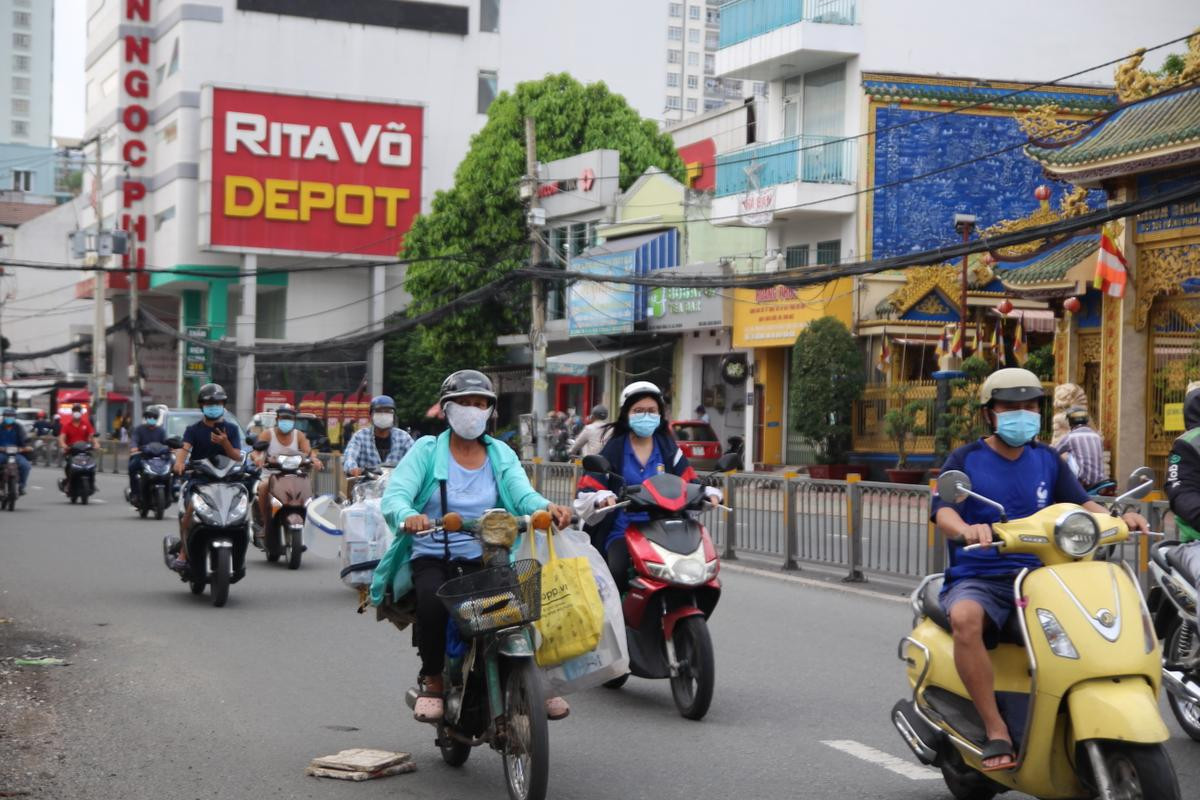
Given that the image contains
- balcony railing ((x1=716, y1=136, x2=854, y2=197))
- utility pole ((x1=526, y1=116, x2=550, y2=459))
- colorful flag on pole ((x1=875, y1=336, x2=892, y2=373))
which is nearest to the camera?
utility pole ((x1=526, y1=116, x2=550, y2=459))

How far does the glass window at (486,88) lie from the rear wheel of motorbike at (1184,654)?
6060 cm

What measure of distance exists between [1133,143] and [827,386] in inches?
440

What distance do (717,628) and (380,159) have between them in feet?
Answer: 162

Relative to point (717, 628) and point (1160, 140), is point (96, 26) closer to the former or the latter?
point (1160, 140)

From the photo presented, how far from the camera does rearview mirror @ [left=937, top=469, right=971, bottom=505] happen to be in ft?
18.5

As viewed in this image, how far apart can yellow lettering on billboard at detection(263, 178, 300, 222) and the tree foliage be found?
95.0 feet

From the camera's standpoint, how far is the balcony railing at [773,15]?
36000mm

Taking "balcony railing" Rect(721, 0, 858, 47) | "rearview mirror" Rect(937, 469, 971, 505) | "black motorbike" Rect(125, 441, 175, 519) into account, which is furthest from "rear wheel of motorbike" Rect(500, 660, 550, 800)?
"balcony railing" Rect(721, 0, 858, 47)

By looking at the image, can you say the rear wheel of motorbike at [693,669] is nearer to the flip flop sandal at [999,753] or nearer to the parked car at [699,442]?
the flip flop sandal at [999,753]

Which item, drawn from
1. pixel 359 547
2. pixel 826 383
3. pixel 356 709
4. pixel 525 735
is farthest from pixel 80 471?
pixel 525 735

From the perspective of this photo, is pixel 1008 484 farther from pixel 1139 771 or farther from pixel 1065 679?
pixel 1139 771

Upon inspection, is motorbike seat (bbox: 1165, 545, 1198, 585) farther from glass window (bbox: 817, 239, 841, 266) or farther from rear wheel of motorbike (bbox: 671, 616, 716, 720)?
glass window (bbox: 817, 239, 841, 266)

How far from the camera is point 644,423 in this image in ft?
29.9

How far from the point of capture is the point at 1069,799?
530 centimetres
